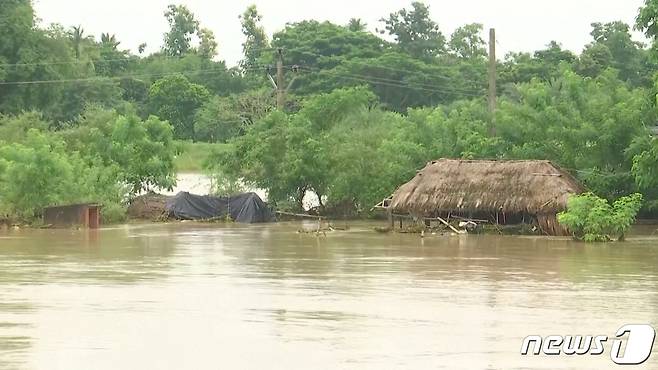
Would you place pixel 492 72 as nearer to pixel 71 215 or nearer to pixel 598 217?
pixel 598 217

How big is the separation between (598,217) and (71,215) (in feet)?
57.4

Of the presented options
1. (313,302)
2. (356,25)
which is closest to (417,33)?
(356,25)

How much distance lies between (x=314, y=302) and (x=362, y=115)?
91.4ft

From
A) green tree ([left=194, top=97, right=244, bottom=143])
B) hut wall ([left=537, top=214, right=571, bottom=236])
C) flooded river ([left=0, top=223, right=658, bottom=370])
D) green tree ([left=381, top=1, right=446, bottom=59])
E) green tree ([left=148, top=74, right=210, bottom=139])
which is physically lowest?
flooded river ([left=0, top=223, right=658, bottom=370])

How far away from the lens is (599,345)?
1416 centimetres

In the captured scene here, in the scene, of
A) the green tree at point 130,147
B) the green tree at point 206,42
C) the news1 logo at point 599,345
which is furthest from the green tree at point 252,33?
the news1 logo at point 599,345

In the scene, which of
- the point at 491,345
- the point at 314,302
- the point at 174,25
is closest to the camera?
the point at 491,345

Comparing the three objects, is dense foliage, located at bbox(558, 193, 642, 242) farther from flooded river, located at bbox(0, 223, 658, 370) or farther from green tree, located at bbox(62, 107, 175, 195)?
green tree, located at bbox(62, 107, 175, 195)

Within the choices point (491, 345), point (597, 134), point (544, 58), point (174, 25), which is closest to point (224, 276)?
point (491, 345)

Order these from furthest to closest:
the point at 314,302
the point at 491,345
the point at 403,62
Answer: the point at 403,62
the point at 314,302
the point at 491,345

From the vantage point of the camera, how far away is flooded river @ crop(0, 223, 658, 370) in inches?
539

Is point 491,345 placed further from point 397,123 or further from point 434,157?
point 397,123

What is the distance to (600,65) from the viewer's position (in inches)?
2291

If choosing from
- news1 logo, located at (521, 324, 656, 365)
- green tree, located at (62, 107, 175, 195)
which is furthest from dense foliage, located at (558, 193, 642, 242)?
green tree, located at (62, 107, 175, 195)
